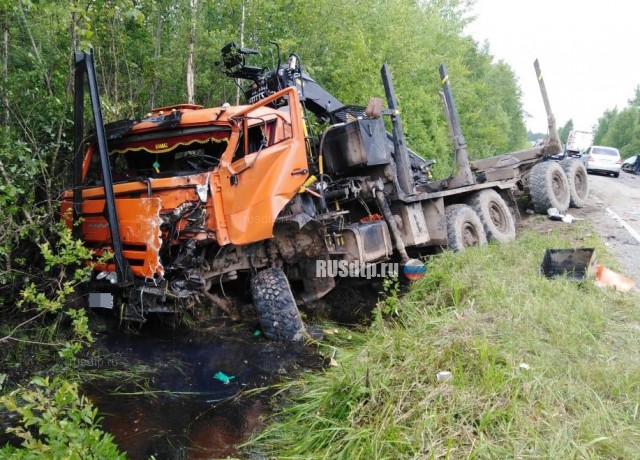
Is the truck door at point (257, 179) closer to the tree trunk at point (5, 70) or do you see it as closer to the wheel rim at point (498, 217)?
the tree trunk at point (5, 70)

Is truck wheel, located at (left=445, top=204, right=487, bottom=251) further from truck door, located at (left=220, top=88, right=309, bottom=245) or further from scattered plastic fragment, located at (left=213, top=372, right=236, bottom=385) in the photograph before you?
scattered plastic fragment, located at (left=213, top=372, right=236, bottom=385)

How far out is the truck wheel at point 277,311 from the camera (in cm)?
470

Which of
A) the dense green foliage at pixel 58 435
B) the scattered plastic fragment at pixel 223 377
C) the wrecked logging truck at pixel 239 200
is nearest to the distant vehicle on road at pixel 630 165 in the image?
the wrecked logging truck at pixel 239 200

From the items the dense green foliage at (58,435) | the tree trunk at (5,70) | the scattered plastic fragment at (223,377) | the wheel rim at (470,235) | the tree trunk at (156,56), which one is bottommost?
the scattered plastic fragment at (223,377)

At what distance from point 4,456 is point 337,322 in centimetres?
367

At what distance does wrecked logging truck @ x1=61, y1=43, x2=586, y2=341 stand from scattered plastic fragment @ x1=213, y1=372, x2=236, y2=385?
2.35 feet

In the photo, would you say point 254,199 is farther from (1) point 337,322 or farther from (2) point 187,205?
(1) point 337,322

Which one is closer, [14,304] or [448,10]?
[14,304]

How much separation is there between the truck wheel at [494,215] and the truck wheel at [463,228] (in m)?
0.18

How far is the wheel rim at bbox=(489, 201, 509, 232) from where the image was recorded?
7891 millimetres

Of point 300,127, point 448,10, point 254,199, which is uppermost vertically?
point 448,10

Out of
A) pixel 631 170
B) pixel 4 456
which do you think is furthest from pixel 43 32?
pixel 631 170

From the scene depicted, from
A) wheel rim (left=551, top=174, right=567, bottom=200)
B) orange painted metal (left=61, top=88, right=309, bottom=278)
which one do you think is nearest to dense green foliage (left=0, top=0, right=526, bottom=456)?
orange painted metal (left=61, top=88, right=309, bottom=278)

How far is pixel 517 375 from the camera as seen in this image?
289cm
